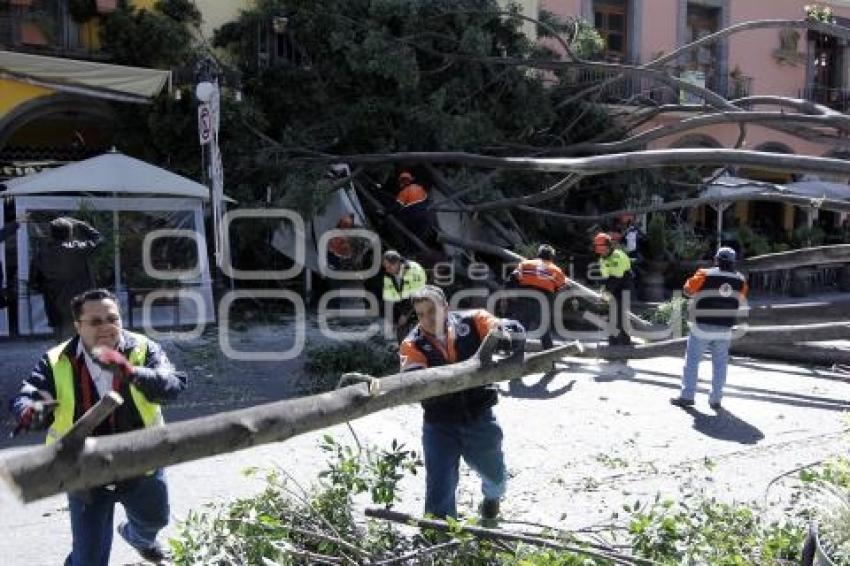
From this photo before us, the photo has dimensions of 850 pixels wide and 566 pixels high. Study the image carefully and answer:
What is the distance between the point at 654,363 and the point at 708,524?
7.56 m

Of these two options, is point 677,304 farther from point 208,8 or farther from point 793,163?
point 208,8

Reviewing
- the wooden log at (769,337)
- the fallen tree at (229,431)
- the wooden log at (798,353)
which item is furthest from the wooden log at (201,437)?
the wooden log at (798,353)

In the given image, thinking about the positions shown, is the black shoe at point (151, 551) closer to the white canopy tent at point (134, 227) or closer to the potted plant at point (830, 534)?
the potted plant at point (830, 534)

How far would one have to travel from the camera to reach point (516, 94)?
15.9m

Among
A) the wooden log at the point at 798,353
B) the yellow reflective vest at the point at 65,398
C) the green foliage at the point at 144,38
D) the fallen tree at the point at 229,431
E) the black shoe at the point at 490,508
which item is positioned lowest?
the wooden log at the point at 798,353

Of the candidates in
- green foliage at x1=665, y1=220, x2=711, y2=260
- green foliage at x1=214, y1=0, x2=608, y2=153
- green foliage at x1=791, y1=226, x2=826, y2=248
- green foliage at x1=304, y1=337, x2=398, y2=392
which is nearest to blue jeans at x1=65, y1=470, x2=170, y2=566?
green foliage at x1=304, y1=337, x2=398, y2=392

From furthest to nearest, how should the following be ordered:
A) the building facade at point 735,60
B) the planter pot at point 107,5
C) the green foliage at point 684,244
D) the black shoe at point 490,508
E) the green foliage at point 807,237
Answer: the building facade at point 735,60 < the green foliage at point 807,237 < the green foliage at point 684,244 < the planter pot at point 107,5 < the black shoe at point 490,508

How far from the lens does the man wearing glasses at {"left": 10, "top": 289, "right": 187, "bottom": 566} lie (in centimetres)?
384

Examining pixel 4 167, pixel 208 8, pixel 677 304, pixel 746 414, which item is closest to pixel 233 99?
pixel 208 8

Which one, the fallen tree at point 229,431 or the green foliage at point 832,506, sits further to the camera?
the green foliage at point 832,506

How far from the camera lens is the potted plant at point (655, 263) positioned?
17.3 m

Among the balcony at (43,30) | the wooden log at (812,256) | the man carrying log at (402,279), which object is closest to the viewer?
the wooden log at (812,256)

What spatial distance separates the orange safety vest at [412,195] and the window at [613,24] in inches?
457

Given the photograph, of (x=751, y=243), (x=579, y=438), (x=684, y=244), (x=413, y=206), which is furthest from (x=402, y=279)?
(x=751, y=243)
